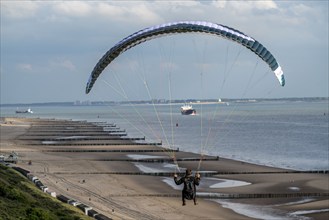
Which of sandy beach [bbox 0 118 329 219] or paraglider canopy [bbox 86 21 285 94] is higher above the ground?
paraglider canopy [bbox 86 21 285 94]

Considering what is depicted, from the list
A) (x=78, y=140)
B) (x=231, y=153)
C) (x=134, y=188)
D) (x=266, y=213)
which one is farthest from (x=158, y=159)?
(x=78, y=140)

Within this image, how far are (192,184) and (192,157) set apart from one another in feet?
129

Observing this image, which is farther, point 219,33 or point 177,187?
point 177,187

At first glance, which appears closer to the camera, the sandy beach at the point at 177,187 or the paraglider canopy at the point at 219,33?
the paraglider canopy at the point at 219,33

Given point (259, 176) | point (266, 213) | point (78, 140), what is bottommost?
point (266, 213)

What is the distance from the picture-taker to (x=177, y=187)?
1414 inches

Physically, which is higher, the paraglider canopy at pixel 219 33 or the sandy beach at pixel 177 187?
the paraglider canopy at pixel 219 33

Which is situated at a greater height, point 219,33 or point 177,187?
point 219,33

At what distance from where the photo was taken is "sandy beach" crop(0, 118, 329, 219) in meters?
28.3

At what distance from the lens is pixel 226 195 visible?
3288 centimetres

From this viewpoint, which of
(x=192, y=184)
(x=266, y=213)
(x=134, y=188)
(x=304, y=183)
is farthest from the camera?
(x=304, y=183)

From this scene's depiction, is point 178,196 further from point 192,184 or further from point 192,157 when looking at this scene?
point 192,157

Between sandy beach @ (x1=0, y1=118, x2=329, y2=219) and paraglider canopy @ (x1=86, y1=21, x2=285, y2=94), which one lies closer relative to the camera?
paraglider canopy @ (x1=86, y1=21, x2=285, y2=94)

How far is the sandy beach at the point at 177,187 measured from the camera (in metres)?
28.3
